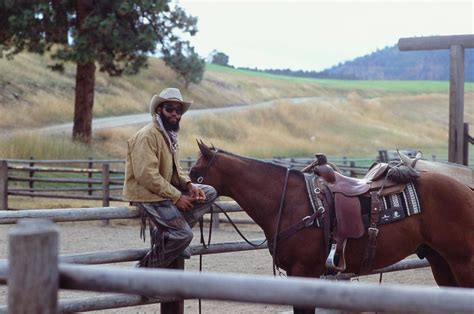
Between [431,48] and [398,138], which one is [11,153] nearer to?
[431,48]

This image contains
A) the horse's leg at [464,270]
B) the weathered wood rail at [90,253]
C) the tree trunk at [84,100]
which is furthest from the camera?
the tree trunk at [84,100]

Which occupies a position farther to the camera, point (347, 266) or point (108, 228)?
point (108, 228)

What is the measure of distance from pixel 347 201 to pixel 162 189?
132cm

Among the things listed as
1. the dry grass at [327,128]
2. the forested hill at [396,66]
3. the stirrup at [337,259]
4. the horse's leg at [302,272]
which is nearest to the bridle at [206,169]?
the horse's leg at [302,272]

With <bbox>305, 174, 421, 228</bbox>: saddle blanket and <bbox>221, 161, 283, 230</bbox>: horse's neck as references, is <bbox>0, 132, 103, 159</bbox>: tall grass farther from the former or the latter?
<bbox>305, 174, 421, 228</bbox>: saddle blanket

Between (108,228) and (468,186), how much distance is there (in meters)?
9.19

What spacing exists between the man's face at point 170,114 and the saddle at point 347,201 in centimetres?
110

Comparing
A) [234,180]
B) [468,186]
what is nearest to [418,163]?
[468,186]

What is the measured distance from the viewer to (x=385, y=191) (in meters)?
5.63

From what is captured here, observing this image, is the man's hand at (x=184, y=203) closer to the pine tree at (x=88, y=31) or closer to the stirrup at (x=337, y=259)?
the stirrup at (x=337, y=259)

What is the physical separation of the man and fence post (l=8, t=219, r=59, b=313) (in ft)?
8.23

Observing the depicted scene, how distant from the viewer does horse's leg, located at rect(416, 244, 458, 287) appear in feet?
19.5

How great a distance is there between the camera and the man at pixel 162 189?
4.96 m

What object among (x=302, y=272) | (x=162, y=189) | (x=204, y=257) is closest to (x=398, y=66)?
(x=204, y=257)
